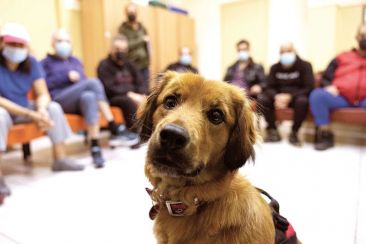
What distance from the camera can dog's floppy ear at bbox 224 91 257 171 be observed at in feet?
3.65

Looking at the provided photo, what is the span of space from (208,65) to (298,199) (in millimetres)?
6207

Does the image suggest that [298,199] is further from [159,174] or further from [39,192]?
[39,192]

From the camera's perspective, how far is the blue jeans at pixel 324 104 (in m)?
3.71

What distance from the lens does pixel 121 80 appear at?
4.16m

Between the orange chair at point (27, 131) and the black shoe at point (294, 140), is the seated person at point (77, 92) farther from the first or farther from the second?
the black shoe at point (294, 140)

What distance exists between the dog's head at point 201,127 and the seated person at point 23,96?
73.2 inches

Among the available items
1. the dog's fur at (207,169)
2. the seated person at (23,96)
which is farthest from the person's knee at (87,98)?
the dog's fur at (207,169)

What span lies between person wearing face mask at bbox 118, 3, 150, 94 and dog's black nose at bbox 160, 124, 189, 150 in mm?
4374

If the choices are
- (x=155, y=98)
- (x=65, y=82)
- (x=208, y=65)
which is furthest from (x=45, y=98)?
(x=208, y=65)

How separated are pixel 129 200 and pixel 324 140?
2.77 m

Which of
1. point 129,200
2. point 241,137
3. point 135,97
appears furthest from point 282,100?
point 241,137

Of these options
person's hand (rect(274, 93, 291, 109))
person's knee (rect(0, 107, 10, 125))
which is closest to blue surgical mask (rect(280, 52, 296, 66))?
person's hand (rect(274, 93, 291, 109))

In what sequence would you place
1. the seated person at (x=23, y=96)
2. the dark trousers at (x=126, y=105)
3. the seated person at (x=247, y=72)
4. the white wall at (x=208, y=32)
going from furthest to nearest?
the white wall at (x=208, y=32)
the seated person at (x=247, y=72)
the dark trousers at (x=126, y=105)
the seated person at (x=23, y=96)

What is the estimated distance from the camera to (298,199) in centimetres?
214
